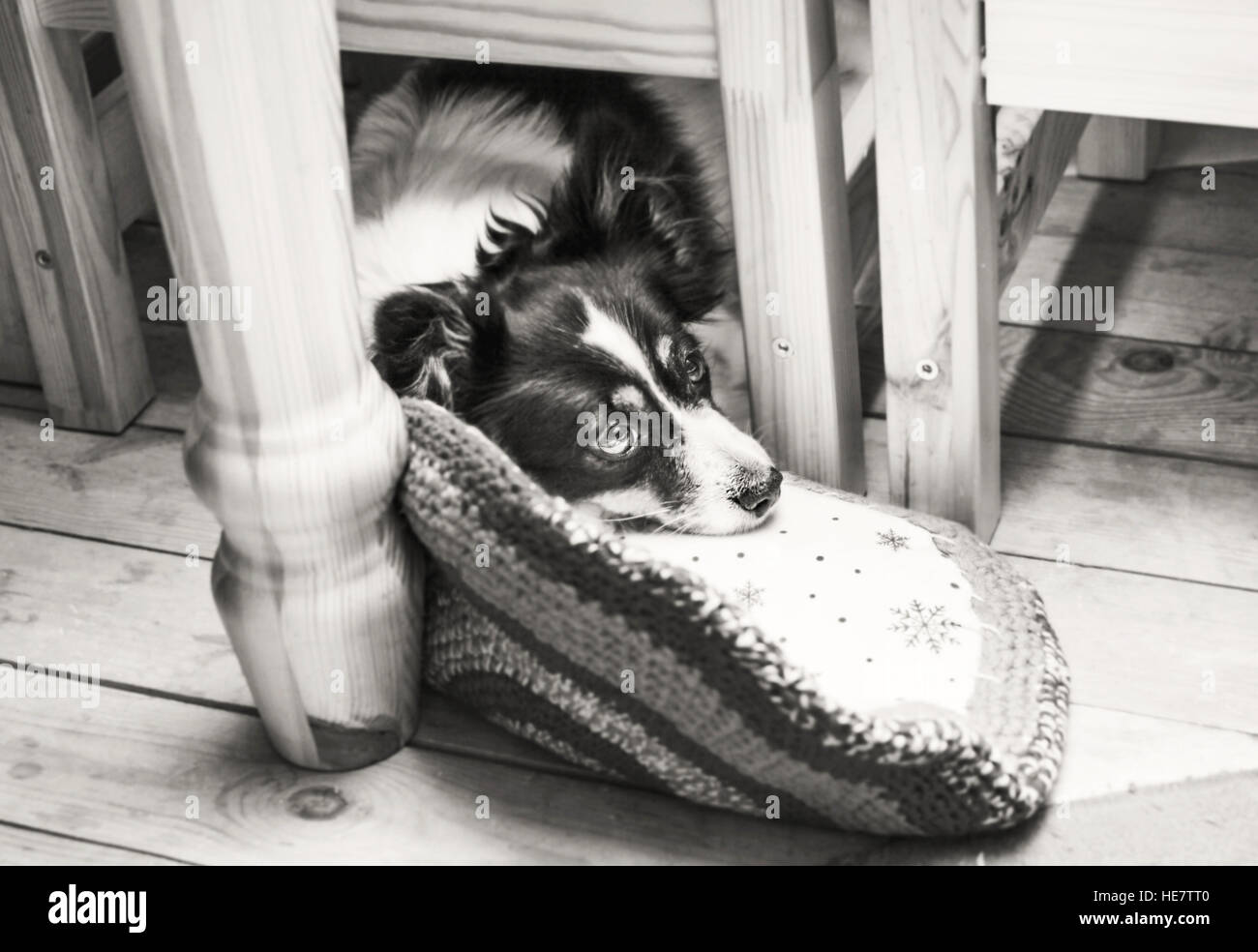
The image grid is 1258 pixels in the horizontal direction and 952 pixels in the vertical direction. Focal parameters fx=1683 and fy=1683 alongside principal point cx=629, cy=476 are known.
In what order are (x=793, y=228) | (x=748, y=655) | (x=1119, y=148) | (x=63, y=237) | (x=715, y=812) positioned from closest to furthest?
(x=748, y=655)
(x=715, y=812)
(x=793, y=228)
(x=63, y=237)
(x=1119, y=148)

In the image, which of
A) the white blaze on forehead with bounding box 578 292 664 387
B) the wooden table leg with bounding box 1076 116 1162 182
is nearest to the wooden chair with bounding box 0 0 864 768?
the white blaze on forehead with bounding box 578 292 664 387

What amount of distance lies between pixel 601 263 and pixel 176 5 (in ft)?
1.84

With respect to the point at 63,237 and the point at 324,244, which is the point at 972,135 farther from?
the point at 63,237

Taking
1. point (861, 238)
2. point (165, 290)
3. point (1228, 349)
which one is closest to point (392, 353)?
point (861, 238)

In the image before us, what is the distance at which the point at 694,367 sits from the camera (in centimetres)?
155

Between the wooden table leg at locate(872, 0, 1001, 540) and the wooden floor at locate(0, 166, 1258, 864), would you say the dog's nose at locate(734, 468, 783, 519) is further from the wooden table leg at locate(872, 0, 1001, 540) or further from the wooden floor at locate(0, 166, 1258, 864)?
the wooden floor at locate(0, 166, 1258, 864)

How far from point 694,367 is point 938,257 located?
0.83ft

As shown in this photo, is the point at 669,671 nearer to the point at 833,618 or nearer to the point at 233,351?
the point at 833,618

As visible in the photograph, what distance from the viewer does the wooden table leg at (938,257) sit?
1.35m

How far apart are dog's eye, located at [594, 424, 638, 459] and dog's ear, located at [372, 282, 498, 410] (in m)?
0.14

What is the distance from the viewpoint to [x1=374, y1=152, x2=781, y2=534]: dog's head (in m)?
1.46

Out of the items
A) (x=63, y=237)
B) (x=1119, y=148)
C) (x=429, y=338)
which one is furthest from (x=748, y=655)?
(x=1119, y=148)

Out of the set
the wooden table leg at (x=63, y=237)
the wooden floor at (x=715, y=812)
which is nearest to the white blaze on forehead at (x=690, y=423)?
the wooden floor at (x=715, y=812)

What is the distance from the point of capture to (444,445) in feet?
4.21
